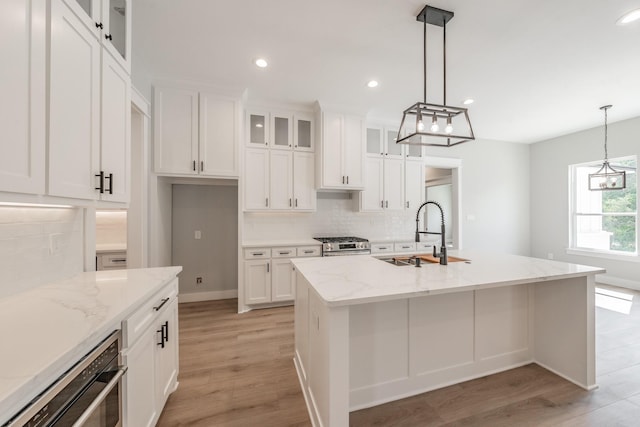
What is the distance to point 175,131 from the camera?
312cm

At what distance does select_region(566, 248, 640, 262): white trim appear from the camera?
4.27 metres

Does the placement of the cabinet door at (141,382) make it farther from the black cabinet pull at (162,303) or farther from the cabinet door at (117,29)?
the cabinet door at (117,29)

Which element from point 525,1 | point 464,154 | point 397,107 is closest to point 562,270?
point 525,1

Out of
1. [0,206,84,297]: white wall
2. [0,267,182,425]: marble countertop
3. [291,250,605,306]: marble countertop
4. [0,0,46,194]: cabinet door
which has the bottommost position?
[0,267,182,425]: marble countertop

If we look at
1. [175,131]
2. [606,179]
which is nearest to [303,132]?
[175,131]

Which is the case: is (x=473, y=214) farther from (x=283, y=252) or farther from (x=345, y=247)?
(x=283, y=252)

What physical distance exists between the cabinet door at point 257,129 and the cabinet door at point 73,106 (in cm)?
219

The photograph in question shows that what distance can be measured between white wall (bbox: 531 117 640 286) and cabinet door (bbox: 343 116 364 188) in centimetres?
438

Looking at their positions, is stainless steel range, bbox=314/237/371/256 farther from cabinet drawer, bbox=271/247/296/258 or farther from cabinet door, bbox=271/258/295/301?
cabinet door, bbox=271/258/295/301

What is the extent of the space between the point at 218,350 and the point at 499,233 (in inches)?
226

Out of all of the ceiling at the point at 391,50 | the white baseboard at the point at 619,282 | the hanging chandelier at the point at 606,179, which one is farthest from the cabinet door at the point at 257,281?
the white baseboard at the point at 619,282

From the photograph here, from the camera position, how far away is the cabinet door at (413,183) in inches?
174

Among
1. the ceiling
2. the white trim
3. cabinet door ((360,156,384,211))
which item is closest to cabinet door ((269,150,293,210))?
the ceiling

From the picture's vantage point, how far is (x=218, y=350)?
2.49m
